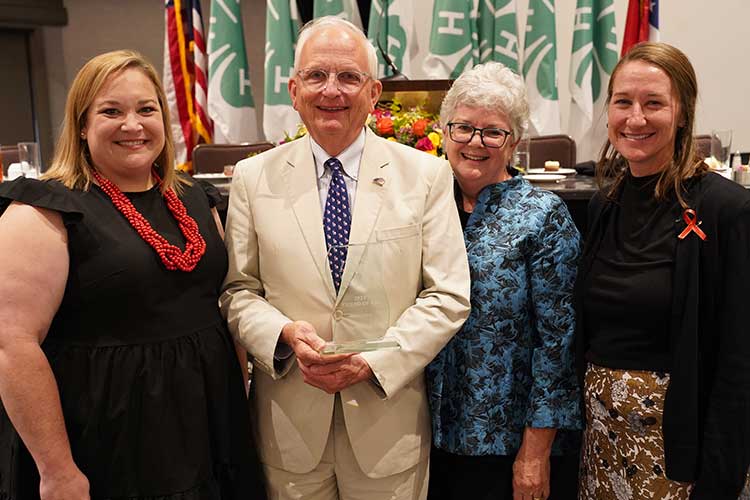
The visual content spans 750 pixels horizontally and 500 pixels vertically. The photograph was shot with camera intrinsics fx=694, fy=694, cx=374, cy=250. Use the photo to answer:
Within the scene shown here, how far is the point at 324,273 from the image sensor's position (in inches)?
64.8

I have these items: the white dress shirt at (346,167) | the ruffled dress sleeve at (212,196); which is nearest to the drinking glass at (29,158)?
the ruffled dress sleeve at (212,196)

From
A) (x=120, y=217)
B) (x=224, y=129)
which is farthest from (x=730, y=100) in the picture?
(x=120, y=217)

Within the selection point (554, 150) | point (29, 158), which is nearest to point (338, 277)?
point (29, 158)

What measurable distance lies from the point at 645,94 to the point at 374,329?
0.88m

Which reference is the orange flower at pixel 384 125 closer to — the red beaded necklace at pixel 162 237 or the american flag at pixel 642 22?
the red beaded necklace at pixel 162 237

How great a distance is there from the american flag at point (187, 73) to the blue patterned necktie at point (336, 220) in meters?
4.04

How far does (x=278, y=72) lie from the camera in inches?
204

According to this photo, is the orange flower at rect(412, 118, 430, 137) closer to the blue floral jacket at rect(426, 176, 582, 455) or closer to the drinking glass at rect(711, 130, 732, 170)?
the drinking glass at rect(711, 130, 732, 170)

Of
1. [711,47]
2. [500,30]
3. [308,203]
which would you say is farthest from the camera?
[711,47]

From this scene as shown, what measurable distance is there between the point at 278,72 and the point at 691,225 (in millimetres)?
4051

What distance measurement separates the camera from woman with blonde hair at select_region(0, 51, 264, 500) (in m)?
1.47

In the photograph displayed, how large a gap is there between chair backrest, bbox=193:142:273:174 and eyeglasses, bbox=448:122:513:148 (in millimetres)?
2849

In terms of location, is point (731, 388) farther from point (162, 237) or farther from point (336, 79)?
point (162, 237)

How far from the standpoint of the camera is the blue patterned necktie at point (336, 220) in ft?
5.49
